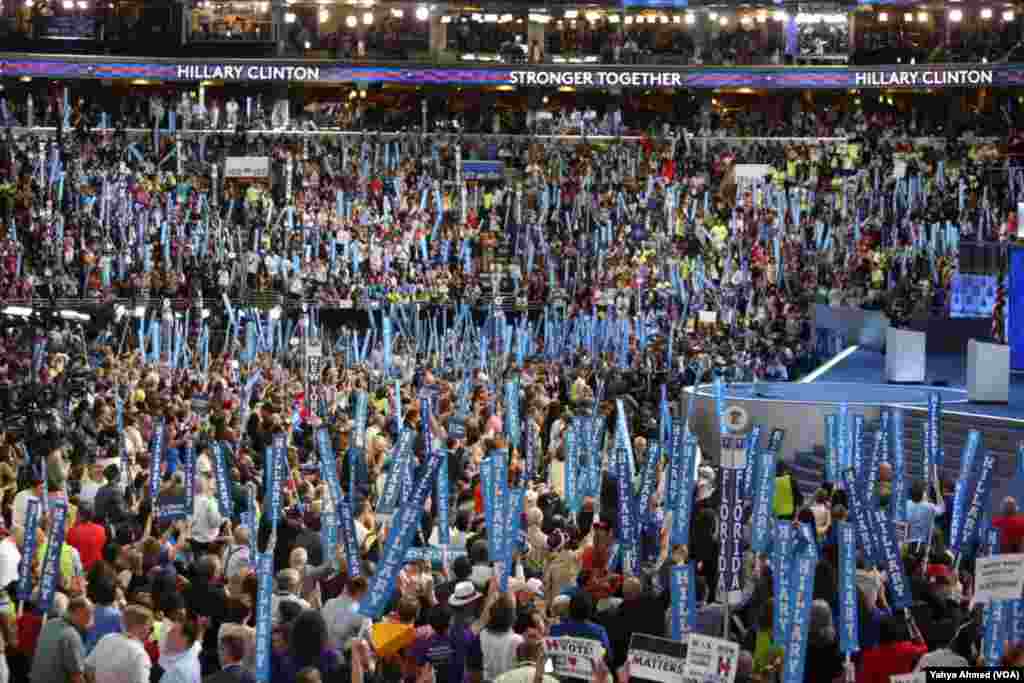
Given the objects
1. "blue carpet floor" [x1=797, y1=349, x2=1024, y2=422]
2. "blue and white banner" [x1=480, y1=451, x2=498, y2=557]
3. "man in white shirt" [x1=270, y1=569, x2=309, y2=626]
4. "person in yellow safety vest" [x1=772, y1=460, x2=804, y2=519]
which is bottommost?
"blue carpet floor" [x1=797, y1=349, x2=1024, y2=422]

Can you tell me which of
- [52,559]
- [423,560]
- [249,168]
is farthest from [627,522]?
[249,168]

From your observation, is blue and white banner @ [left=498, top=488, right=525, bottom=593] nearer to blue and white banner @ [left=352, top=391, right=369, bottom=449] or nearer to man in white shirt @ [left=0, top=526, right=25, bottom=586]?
man in white shirt @ [left=0, top=526, right=25, bottom=586]

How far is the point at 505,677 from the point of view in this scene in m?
9.42

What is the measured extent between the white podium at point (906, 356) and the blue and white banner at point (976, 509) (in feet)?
50.1

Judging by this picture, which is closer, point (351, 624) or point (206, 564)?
point (351, 624)

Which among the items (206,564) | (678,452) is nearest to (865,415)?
(678,452)

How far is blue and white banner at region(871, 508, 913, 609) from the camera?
11555mm

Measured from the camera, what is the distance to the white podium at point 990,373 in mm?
25547

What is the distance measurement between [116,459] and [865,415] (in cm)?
1077

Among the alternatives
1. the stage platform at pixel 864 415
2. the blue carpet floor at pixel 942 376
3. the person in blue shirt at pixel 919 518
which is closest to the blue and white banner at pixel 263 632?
the person in blue shirt at pixel 919 518

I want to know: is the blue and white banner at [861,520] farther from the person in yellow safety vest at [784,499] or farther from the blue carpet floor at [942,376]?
the blue carpet floor at [942,376]

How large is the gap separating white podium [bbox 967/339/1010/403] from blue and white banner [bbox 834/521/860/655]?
1559 cm

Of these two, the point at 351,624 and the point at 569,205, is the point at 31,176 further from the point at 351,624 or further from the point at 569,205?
the point at 351,624

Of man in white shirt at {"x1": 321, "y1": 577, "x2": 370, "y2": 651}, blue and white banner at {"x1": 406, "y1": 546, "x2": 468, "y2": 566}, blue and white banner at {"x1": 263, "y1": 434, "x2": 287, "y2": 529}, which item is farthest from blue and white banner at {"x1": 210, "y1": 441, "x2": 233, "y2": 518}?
man in white shirt at {"x1": 321, "y1": 577, "x2": 370, "y2": 651}
